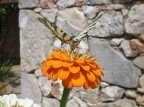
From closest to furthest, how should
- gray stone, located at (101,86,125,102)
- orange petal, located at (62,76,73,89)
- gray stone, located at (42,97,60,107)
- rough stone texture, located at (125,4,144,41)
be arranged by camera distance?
orange petal, located at (62,76,73,89) < rough stone texture, located at (125,4,144,41) < gray stone, located at (101,86,125,102) < gray stone, located at (42,97,60,107)

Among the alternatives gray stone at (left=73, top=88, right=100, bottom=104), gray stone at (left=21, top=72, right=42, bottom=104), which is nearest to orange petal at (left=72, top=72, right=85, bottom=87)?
gray stone at (left=73, top=88, right=100, bottom=104)

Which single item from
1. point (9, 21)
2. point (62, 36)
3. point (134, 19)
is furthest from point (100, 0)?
point (9, 21)

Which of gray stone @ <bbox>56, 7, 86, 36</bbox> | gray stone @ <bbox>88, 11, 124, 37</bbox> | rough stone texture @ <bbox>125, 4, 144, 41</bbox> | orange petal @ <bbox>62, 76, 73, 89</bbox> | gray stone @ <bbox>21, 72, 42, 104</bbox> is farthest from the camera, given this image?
gray stone @ <bbox>21, 72, 42, 104</bbox>

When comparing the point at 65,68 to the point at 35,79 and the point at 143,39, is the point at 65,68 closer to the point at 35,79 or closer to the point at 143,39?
the point at 143,39

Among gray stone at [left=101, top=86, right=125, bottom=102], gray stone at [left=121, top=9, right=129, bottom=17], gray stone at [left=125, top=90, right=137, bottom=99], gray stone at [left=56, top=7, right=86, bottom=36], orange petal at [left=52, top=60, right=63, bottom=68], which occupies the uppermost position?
orange petal at [left=52, top=60, right=63, bottom=68]

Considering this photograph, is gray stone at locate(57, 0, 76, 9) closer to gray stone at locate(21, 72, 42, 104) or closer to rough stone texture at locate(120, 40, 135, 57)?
rough stone texture at locate(120, 40, 135, 57)

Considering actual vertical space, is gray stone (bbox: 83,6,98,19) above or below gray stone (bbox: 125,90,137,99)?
above

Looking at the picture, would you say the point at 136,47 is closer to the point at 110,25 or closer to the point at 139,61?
the point at 139,61
